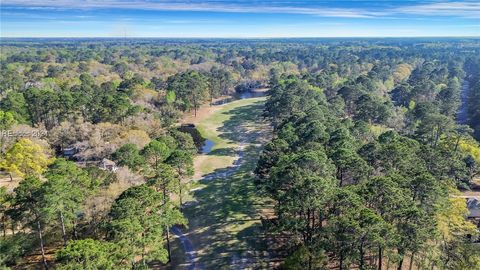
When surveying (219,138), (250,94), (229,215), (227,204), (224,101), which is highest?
(250,94)

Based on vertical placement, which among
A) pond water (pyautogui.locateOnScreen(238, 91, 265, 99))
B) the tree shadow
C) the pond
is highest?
pond water (pyautogui.locateOnScreen(238, 91, 265, 99))

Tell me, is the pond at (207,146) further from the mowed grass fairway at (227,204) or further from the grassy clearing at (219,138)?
the mowed grass fairway at (227,204)

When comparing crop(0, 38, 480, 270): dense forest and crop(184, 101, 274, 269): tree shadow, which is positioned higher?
crop(0, 38, 480, 270): dense forest

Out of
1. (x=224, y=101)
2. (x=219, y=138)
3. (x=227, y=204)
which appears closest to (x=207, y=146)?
(x=219, y=138)

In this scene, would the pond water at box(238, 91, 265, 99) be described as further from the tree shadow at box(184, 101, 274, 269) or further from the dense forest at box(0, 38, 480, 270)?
the tree shadow at box(184, 101, 274, 269)

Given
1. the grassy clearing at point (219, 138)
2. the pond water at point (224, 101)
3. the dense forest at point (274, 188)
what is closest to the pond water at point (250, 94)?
the pond water at point (224, 101)

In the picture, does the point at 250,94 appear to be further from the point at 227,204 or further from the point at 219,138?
the point at 227,204

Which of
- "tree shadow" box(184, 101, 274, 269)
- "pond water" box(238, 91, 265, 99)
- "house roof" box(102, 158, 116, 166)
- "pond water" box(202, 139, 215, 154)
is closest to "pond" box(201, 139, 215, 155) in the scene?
"pond water" box(202, 139, 215, 154)

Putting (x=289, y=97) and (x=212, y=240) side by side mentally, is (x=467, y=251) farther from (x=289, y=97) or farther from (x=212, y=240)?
(x=289, y=97)
